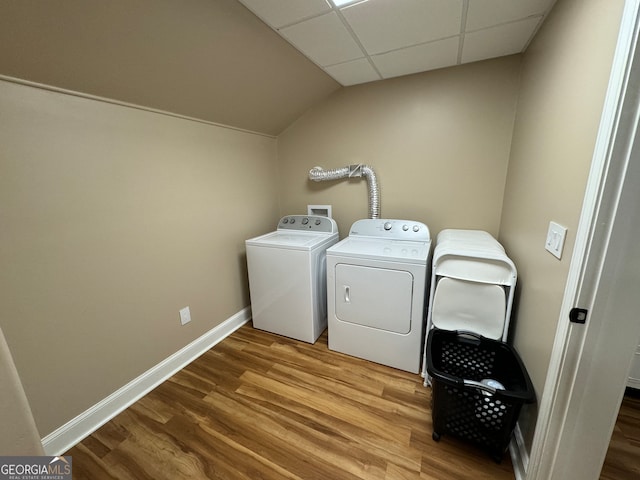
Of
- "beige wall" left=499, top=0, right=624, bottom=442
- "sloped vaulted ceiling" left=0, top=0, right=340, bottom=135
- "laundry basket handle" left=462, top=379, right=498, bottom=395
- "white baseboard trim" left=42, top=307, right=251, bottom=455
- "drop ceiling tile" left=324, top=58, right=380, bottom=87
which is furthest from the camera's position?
"drop ceiling tile" left=324, top=58, right=380, bottom=87

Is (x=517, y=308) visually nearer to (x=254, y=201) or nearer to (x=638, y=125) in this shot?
(x=638, y=125)

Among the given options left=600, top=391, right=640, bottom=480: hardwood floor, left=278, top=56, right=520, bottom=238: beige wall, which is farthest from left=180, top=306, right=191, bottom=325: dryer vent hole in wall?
left=600, top=391, right=640, bottom=480: hardwood floor

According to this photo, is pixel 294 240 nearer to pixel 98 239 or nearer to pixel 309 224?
pixel 309 224

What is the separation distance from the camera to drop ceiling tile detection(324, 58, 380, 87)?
6.20ft

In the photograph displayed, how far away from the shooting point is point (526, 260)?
137 centimetres

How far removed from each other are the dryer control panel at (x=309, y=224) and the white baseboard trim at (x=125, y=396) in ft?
3.54

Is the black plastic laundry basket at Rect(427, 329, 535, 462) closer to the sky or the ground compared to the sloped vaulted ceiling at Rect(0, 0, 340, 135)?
closer to the ground

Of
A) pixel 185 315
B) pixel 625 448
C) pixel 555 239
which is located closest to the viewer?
pixel 555 239

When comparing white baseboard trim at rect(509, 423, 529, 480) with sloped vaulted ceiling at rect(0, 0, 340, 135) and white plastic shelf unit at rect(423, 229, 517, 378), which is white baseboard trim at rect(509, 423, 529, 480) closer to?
white plastic shelf unit at rect(423, 229, 517, 378)

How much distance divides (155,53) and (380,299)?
1.91 meters

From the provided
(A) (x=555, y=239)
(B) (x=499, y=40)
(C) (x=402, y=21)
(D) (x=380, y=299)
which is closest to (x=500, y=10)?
(B) (x=499, y=40)

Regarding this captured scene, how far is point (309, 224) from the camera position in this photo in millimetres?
2512

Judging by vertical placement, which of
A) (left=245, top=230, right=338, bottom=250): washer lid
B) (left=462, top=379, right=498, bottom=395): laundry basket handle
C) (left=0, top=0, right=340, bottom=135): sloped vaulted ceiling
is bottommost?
(left=462, top=379, right=498, bottom=395): laundry basket handle

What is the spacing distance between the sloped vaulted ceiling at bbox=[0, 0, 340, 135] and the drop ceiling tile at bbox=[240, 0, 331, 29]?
0.06 metres
